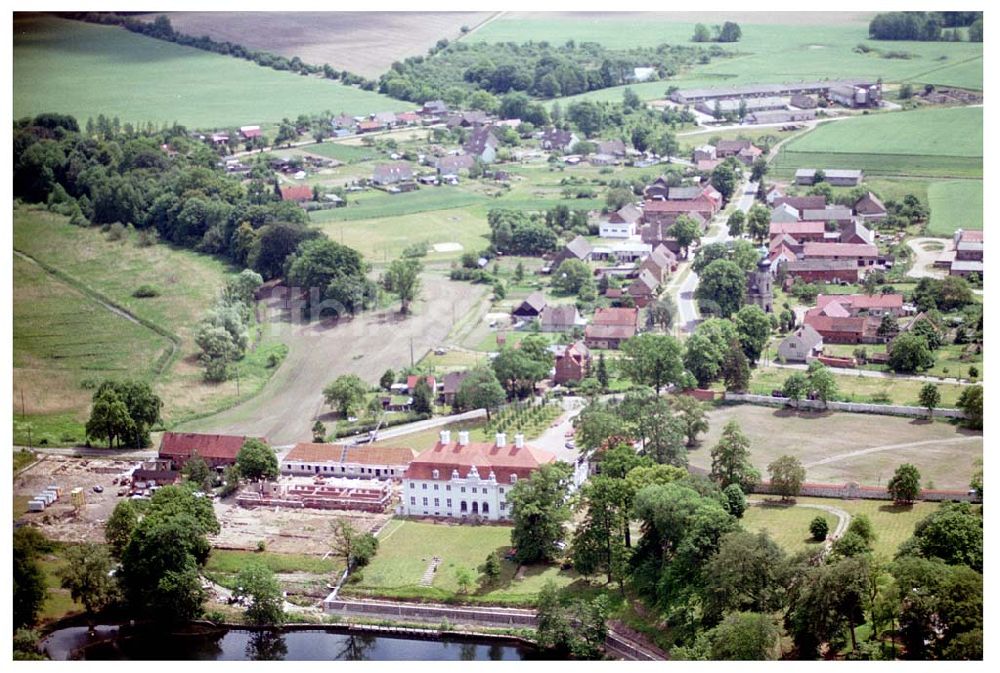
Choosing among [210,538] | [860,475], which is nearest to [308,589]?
[210,538]

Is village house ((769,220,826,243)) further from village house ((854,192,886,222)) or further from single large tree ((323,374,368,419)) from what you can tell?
single large tree ((323,374,368,419))

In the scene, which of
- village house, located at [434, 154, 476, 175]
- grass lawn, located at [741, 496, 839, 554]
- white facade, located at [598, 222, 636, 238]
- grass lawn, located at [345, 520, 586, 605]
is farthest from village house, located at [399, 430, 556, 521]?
village house, located at [434, 154, 476, 175]

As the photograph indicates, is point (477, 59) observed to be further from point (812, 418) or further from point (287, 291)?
point (812, 418)

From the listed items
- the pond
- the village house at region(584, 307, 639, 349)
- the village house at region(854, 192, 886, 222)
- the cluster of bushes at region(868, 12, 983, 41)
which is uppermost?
the cluster of bushes at region(868, 12, 983, 41)

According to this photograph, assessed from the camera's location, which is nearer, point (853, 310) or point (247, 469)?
point (247, 469)

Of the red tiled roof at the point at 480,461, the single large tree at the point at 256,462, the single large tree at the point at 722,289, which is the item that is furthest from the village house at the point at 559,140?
the red tiled roof at the point at 480,461

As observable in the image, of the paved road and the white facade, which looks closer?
the paved road

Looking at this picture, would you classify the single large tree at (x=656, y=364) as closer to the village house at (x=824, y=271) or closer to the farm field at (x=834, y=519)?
the farm field at (x=834, y=519)
